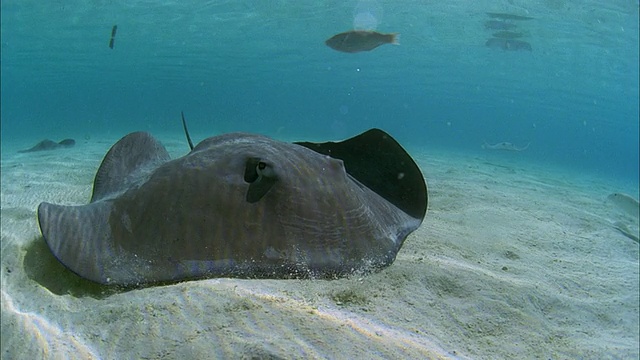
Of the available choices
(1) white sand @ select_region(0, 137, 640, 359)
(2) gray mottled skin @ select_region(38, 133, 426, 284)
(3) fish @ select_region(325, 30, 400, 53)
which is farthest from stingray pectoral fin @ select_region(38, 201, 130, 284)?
(3) fish @ select_region(325, 30, 400, 53)

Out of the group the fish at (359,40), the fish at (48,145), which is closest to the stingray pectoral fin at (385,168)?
the fish at (359,40)

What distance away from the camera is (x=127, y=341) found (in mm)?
1882

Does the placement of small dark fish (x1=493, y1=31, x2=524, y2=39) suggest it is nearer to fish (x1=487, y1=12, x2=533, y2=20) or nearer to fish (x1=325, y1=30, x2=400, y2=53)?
fish (x1=487, y1=12, x2=533, y2=20)

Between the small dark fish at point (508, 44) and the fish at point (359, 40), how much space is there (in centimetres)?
1689

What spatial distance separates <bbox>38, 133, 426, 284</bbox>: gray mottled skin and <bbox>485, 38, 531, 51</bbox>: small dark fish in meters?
26.3

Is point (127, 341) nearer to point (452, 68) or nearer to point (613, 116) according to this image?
point (452, 68)

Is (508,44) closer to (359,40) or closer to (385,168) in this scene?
(359,40)

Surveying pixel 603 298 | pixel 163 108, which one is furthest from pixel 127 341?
pixel 163 108

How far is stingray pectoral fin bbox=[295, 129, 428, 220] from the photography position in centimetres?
338

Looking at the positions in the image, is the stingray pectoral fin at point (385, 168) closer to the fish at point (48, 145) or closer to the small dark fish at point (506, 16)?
the fish at point (48, 145)

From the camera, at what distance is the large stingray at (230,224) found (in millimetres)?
2172

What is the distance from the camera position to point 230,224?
7.41 feet

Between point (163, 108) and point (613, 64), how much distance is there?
108124 mm

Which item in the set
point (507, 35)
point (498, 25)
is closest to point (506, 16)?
point (498, 25)
